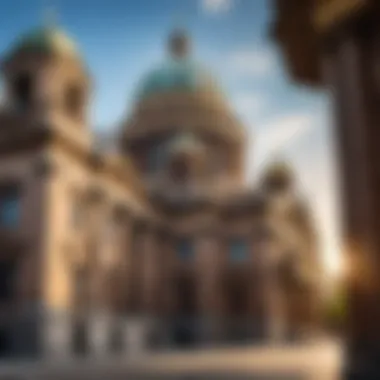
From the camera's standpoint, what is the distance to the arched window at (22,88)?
26.2m

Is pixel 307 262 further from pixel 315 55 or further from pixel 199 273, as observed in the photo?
pixel 315 55

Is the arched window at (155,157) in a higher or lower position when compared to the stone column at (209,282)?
higher

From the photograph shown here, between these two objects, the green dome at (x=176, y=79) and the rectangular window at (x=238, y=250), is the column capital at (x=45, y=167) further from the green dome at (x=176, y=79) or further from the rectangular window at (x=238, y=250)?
the green dome at (x=176, y=79)

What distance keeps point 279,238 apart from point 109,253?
1229 cm

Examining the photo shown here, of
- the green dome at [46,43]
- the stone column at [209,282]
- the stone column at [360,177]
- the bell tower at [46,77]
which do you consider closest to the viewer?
the stone column at [360,177]

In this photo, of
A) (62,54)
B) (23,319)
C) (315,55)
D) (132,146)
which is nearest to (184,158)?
(132,146)

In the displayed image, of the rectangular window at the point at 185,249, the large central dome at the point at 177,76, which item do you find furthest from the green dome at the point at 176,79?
the rectangular window at the point at 185,249

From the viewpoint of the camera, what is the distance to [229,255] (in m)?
37.1

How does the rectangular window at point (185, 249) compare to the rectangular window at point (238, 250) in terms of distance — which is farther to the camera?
the rectangular window at point (238, 250)

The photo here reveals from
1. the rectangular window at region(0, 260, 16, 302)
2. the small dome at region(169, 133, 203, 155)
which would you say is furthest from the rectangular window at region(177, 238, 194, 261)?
the rectangular window at region(0, 260, 16, 302)

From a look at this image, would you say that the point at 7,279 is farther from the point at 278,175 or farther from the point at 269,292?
the point at 278,175

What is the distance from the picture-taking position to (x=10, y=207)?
984 inches

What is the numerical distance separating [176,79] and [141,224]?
47.8 feet

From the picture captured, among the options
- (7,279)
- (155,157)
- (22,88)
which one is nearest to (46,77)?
(22,88)
